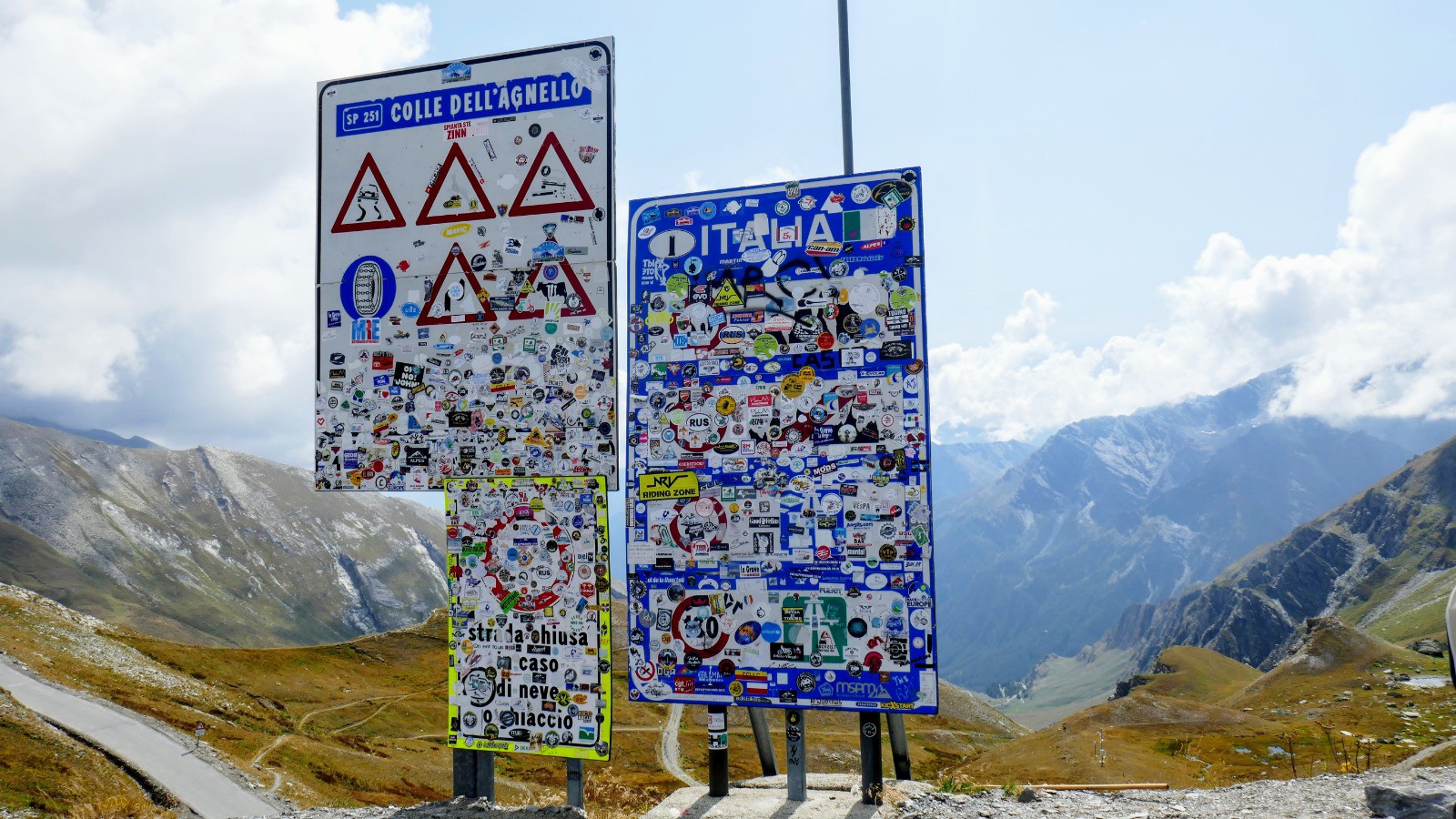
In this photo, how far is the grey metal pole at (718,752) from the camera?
1246cm

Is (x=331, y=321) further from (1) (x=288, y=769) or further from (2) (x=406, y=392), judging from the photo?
(1) (x=288, y=769)

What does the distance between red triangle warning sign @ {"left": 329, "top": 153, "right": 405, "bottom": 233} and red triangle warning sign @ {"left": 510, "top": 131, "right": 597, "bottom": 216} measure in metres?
2.22

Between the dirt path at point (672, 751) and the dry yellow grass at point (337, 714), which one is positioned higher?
the dry yellow grass at point (337, 714)

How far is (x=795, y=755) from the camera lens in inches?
490

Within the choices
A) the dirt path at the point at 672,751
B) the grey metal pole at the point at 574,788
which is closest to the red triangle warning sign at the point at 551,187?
the grey metal pole at the point at 574,788

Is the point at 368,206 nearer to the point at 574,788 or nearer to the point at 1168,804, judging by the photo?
the point at 574,788

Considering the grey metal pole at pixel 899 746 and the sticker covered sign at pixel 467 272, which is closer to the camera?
the grey metal pole at pixel 899 746

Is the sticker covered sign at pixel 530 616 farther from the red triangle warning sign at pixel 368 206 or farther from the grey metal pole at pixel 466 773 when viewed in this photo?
the red triangle warning sign at pixel 368 206

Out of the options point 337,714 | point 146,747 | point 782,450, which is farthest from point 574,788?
point 337,714

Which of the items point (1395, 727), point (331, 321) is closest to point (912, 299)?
point (331, 321)

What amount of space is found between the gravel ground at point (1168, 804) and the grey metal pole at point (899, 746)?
0.58m

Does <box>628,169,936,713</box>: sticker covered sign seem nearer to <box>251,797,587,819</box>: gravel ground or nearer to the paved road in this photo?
<box>251,797,587,819</box>: gravel ground

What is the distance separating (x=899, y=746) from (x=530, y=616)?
5.88 meters

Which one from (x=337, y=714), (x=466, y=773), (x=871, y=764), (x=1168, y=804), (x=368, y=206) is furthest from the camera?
(x=337, y=714)
